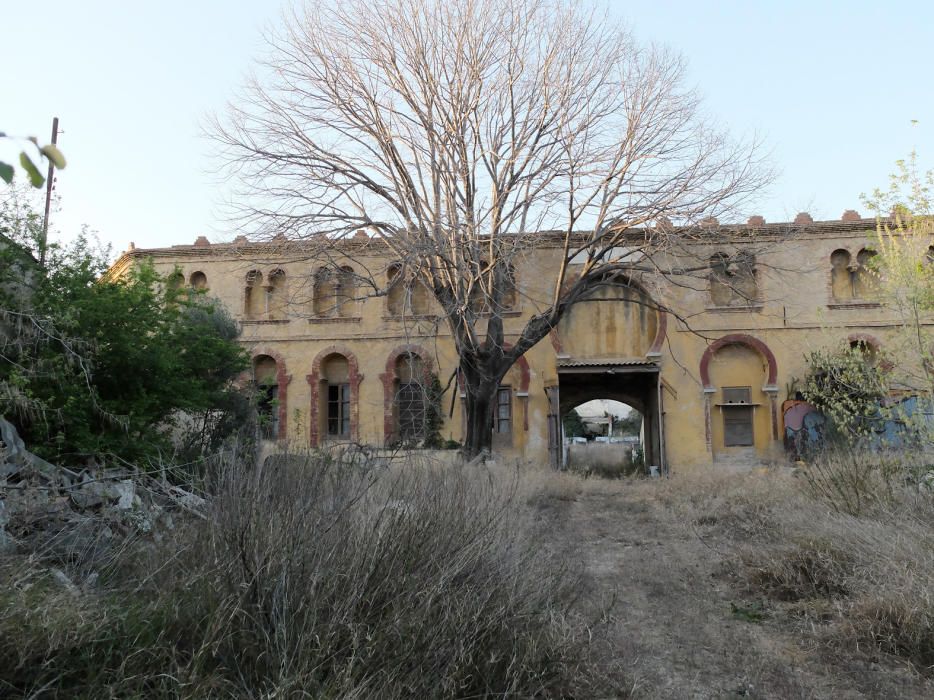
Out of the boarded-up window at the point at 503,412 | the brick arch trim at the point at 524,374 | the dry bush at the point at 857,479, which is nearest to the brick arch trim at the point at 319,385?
the brick arch trim at the point at 524,374

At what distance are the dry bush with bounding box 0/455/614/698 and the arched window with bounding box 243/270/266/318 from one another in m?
21.4

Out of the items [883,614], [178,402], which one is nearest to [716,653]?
[883,614]

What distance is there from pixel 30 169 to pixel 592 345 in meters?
22.7

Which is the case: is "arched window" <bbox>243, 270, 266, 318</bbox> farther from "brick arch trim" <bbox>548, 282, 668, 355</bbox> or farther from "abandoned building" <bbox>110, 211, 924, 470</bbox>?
"brick arch trim" <bbox>548, 282, 668, 355</bbox>

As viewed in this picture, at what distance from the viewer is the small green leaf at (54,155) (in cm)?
173

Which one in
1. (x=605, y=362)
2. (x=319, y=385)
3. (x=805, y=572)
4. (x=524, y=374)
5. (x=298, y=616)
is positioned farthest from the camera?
(x=319, y=385)

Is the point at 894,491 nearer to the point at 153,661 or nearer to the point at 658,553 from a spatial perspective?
the point at 658,553

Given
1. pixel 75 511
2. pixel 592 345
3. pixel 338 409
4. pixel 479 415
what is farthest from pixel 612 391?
pixel 75 511

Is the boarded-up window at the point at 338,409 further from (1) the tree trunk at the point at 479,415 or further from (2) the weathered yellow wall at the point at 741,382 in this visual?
(2) the weathered yellow wall at the point at 741,382

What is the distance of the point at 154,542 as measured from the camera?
4316 mm

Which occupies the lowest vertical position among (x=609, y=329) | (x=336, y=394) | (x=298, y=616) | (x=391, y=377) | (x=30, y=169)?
(x=298, y=616)

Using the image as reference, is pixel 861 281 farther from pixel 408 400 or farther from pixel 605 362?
pixel 408 400

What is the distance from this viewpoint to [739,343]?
77.2ft

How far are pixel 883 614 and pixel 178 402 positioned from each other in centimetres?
911
